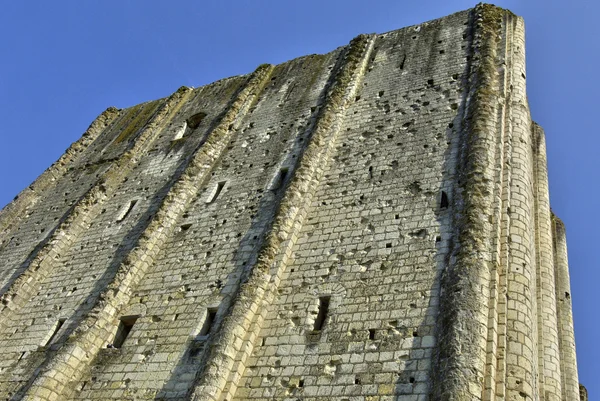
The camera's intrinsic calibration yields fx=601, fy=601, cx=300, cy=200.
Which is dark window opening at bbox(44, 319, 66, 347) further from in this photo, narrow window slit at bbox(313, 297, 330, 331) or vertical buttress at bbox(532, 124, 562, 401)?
vertical buttress at bbox(532, 124, 562, 401)

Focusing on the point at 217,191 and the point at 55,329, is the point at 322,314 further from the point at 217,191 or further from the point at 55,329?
the point at 55,329

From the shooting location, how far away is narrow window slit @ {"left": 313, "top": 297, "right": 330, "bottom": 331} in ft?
31.9

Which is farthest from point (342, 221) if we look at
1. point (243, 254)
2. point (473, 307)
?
point (473, 307)

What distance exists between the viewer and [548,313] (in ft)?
37.8

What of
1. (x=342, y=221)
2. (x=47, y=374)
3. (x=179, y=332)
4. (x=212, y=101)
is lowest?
(x=47, y=374)

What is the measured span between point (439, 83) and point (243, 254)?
6574mm

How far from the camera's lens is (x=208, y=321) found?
10.8m

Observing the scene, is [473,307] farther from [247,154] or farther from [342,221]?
[247,154]

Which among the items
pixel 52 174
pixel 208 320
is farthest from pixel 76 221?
pixel 208 320

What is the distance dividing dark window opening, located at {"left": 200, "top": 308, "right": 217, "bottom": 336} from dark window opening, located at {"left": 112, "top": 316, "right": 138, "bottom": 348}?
5.63ft

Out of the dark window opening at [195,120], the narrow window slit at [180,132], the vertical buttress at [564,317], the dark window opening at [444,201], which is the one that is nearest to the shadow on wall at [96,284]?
the narrow window slit at [180,132]

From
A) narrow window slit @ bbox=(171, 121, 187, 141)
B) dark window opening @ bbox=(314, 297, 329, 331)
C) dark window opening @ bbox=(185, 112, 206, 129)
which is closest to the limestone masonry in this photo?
dark window opening @ bbox=(314, 297, 329, 331)

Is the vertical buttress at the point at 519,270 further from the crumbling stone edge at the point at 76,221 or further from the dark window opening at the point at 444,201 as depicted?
the crumbling stone edge at the point at 76,221

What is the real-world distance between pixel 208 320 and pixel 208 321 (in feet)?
0.07
